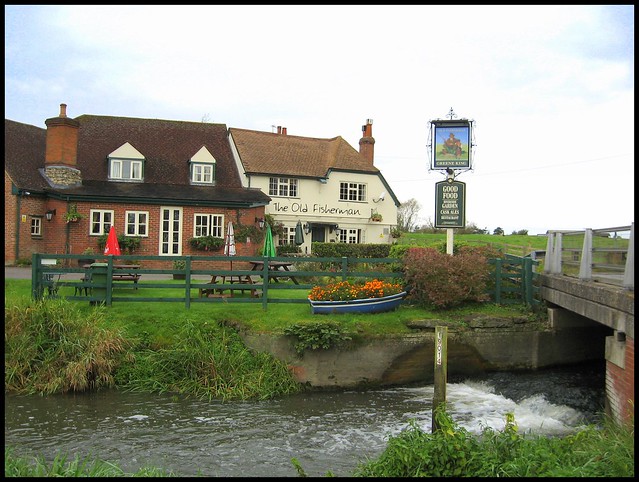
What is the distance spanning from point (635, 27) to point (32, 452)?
992cm

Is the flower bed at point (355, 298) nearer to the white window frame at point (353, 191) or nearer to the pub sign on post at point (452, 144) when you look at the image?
the pub sign on post at point (452, 144)

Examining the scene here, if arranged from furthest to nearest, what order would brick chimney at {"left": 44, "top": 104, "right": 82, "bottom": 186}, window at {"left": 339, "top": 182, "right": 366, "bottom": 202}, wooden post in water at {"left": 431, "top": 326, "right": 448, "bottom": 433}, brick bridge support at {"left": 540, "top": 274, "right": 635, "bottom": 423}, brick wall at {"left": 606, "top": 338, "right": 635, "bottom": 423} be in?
window at {"left": 339, "top": 182, "right": 366, "bottom": 202} < brick chimney at {"left": 44, "top": 104, "right": 82, "bottom": 186} < wooden post in water at {"left": 431, "top": 326, "right": 448, "bottom": 433} < brick bridge support at {"left": 540, "top": 274, "right": 635, "bottom": 423} < brick wall at {"left": 606, "top": 338, "right": 635, "bottom": 423}

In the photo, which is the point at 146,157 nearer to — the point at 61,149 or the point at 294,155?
the point at 61,149

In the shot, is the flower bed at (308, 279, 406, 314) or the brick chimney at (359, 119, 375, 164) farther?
the brick chimney at (359, 119, 375, 164)

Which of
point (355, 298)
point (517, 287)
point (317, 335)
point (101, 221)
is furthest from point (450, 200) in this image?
point (101, 221)

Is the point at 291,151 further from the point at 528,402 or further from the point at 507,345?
the point at 528,402

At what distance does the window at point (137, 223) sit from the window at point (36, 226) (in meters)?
3.87

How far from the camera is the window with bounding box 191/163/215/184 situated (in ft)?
98.0

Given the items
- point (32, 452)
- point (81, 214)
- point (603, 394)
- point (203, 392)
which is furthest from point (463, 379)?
point (81, 214)

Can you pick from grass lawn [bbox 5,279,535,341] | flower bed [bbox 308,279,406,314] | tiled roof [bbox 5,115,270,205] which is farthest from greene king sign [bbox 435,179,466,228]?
tiled roof [bbox 5,115,270,205]

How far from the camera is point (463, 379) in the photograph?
13.0 meters

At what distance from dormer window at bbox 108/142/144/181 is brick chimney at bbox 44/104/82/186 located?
2.26 m

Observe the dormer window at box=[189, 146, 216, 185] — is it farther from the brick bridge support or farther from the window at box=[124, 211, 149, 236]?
the brick bridge support

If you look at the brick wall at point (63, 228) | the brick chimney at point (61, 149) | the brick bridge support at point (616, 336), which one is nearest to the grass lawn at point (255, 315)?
the brick bridge support at point (616, 336)
